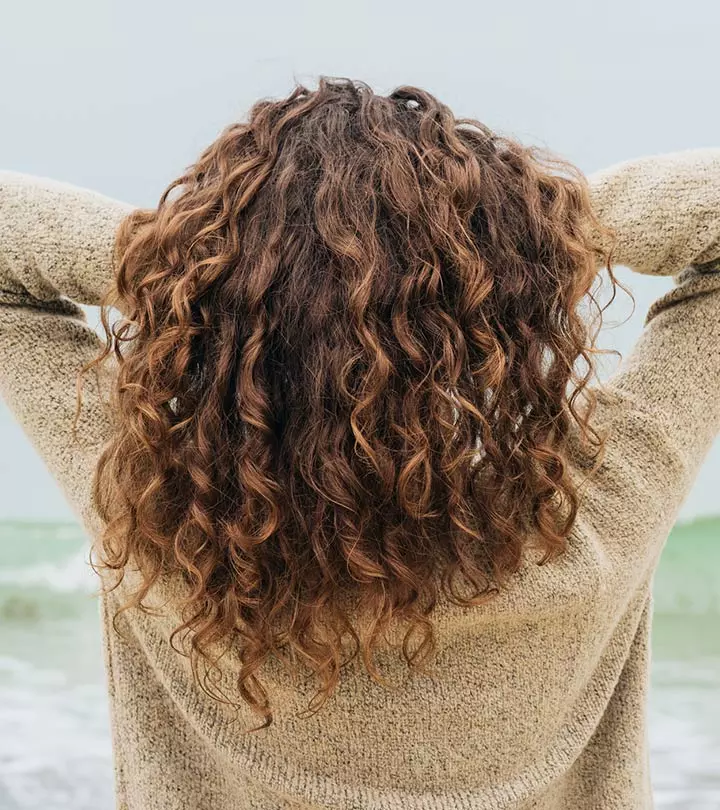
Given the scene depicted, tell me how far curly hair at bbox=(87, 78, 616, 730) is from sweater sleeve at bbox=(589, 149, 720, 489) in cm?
5

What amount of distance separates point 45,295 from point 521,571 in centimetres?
48

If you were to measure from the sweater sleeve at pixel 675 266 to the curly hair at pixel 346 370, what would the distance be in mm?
50

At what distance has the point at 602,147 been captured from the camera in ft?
20.0

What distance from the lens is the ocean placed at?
230 cm

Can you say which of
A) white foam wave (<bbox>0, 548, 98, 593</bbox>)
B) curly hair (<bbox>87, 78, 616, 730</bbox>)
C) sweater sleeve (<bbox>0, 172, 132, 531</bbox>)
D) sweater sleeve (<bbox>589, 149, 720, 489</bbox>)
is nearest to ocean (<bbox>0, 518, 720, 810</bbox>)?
white foam wave (<bbox>0, 548, 98, 593</bbox>)

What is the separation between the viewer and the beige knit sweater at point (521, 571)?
726 mm

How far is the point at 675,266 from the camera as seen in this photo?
0.74 meters

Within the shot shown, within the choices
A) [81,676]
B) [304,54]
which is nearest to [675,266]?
[81,676]

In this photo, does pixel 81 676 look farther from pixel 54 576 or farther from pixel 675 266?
pixel 675 266

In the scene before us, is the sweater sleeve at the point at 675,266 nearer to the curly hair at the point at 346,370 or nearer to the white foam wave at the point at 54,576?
the curly hair at the point at 346,370

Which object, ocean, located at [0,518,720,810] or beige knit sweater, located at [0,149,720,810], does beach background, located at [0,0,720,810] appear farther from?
beige knit sweater, located at [0,149,720,810]

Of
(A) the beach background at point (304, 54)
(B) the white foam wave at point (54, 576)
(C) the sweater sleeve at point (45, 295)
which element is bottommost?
(B) the white foam wave at point (54, 576)

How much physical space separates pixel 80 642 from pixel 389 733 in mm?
2991

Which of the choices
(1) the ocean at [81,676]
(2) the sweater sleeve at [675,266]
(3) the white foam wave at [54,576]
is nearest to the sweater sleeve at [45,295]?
(2) the sweater sleeve at [675,266]
